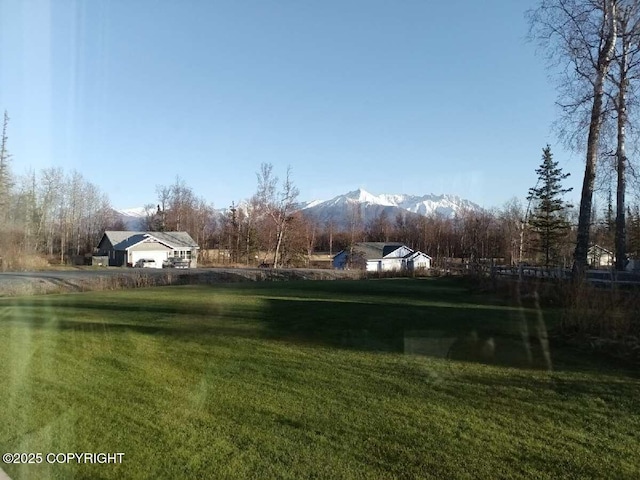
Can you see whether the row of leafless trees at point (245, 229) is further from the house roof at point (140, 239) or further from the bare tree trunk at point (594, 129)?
the bare tree trunk at point (594, 129)

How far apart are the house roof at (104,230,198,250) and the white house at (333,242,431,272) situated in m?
20.0

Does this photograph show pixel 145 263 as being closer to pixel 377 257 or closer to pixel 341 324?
pixel 377 257

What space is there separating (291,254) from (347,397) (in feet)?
203

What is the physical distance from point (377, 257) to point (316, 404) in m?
69.3

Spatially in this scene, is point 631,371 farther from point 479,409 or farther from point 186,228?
point 186,228

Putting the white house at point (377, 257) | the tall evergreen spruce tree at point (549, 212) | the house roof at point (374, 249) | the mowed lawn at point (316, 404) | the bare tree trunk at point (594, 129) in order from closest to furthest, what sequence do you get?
the mowed lawn at point (316, 404) < the bare tree trunk at point (594, 129) < the tall evergreen spruce tree at point (549, 212) < the white house at point (377, 257) < the house roof at point (374, 249)

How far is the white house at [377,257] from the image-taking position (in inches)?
2685

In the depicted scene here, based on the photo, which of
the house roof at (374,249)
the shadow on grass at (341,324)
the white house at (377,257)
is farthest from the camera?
the house roof at (374,249)

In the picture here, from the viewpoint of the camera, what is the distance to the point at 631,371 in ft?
24.0

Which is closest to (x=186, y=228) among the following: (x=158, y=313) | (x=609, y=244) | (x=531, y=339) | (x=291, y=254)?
(x=291, y=254)

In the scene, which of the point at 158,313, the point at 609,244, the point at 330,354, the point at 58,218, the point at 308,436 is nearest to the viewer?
the point at 308,436

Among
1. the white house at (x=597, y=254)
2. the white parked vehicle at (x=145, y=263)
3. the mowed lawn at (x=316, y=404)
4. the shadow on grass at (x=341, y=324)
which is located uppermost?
the white house at (x=597, y=254)

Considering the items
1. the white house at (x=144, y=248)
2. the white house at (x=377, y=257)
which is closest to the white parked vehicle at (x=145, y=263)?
the white house at (x=144, y=248)

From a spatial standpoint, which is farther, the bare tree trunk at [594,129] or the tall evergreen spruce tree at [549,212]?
the tall evergreen spruce tree at [549,212]
